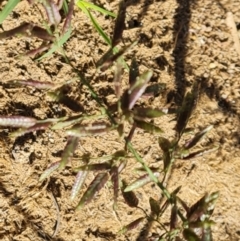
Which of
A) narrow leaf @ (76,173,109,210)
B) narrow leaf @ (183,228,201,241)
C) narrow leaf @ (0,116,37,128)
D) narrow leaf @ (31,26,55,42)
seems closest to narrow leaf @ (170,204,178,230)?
narrow leaf @ (183,228,201,241)

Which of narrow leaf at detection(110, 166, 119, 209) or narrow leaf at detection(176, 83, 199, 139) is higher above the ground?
narrow leaf at detection(176, 83, 199, 139)

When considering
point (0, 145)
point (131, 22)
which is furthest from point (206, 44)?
point (0, 145)

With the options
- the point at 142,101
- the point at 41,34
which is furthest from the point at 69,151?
the point at 142,101

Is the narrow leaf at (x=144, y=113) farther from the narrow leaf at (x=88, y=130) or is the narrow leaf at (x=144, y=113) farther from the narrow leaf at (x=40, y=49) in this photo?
the narrow leaf at (x=40, y=49)

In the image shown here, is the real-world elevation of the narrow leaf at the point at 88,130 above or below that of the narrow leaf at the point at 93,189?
above

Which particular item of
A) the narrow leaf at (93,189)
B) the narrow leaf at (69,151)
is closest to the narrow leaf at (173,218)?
the narrow leaf at (93,189)

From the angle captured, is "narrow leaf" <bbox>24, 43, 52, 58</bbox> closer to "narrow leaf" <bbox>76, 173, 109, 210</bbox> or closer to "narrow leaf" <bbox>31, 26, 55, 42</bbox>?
"narrow leaf" <bbox>31, 26, 55, 42</bbox>
